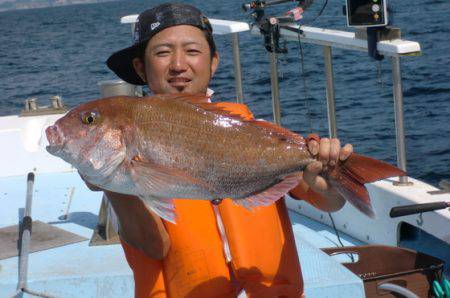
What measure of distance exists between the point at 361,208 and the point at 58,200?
406 centimetres

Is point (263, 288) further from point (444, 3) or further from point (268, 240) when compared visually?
point (444, 3)

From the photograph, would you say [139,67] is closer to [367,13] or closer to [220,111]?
[220,111]

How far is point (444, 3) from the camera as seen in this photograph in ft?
112

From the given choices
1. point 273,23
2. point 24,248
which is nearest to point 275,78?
point 273,23

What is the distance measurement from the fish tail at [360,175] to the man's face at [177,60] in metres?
0.68

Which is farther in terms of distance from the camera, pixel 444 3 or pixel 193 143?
pixel 444 3

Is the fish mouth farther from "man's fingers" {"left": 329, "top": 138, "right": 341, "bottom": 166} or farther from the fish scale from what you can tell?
"man's fingers" {"left": 329, "top": 138, "right": 341, "bottom": 166}

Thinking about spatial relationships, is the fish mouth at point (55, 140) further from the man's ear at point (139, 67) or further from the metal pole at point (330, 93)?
the metal pole at point (330, 93)

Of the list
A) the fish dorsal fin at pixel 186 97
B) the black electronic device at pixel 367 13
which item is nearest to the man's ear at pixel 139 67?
the fish dorsal fin at pixel 186 97

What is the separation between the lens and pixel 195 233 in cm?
289

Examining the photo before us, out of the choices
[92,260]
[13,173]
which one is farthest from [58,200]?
[92,260]

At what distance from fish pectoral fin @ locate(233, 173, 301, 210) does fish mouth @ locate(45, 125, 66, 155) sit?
1.86ft

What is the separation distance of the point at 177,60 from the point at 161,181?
26.2 inches

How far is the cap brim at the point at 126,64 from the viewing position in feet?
9.74
